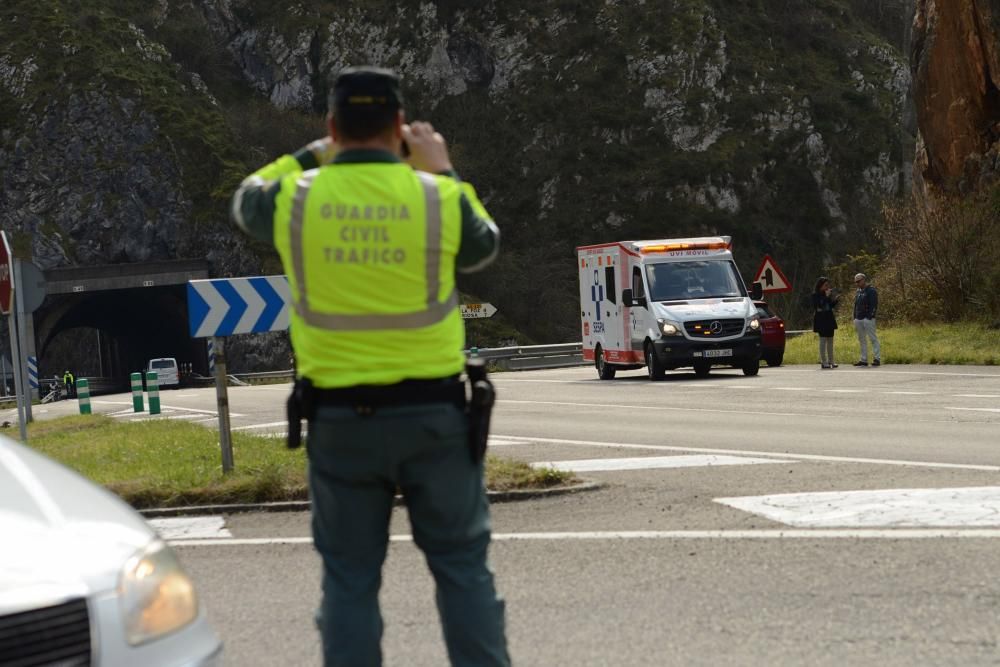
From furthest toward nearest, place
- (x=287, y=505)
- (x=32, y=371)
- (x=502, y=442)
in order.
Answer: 1. (x=32, y=371)
2. (x=502, y=442)
3. (x=287, y=505)

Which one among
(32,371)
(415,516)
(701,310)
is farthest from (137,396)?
(415,516)

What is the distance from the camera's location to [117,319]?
90250 millimetres

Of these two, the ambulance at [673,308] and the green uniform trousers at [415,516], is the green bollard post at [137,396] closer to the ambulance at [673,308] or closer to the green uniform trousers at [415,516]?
the ambulance at [673,308]

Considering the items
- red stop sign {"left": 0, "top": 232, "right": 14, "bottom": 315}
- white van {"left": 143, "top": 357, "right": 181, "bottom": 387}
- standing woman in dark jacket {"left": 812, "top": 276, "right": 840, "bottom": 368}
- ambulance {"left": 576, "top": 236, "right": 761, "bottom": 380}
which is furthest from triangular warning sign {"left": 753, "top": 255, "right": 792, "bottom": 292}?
white van {"left": 143, "top": 357, "right": 181, "bottom": 387}

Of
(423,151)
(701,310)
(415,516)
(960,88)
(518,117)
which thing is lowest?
(415,516)

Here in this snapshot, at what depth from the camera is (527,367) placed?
49.7 m

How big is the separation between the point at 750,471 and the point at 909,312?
87.2 feet

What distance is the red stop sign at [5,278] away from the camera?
59.6 feet

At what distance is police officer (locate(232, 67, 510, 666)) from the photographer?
4227 millimetres

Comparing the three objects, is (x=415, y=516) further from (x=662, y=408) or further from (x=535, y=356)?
(x=535, y=356)

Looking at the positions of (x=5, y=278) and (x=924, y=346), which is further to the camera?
(x=924, y=346)

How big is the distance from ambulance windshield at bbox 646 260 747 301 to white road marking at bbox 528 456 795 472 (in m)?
16.1

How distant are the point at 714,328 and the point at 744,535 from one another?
20194 mm

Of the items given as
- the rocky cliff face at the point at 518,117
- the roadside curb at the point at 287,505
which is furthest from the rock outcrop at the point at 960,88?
the rocky cliff face at the point at 518,117
